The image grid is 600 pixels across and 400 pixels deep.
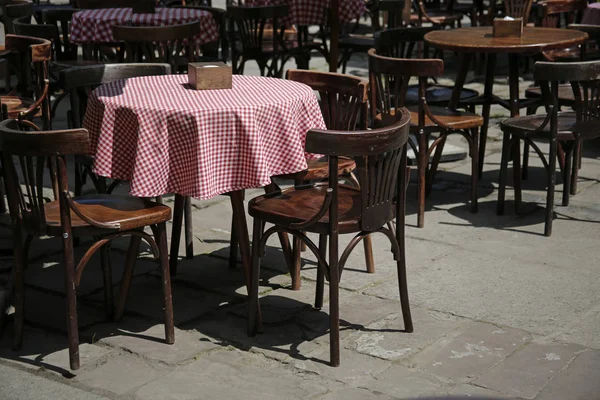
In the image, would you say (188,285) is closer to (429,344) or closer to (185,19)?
(429,344)

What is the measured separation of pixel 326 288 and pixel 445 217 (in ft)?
4.98

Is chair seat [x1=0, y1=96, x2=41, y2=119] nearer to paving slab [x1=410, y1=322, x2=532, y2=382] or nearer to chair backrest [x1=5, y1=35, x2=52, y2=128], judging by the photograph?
chair backrest [x1=5, y1=35, x2=52, y2=128]

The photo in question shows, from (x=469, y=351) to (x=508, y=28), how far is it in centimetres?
351

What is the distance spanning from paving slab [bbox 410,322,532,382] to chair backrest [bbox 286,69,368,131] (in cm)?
→ 123

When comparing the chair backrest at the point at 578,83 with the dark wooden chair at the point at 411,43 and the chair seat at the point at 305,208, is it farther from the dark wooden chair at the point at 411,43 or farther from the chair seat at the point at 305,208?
the chair seat at the point at 305,208

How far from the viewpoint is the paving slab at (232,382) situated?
13.0 ft

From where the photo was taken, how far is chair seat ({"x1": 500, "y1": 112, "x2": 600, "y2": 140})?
6203mm

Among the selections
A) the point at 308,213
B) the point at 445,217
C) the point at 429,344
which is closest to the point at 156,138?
the point at 308,213

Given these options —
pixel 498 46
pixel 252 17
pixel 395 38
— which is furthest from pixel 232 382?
pixel 252 17

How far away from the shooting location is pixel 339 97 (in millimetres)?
5266

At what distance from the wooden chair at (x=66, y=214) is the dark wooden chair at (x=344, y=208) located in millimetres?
455

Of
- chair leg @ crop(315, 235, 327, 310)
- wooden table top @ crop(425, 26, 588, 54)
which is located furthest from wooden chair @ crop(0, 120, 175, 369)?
wooden table top @ crop(425, 26, 588, 54)

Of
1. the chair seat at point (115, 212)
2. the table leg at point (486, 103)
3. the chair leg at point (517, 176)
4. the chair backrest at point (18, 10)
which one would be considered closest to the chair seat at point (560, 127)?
the chair leg at point (517, 176)

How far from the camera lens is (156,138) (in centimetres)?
438
